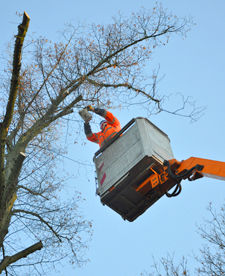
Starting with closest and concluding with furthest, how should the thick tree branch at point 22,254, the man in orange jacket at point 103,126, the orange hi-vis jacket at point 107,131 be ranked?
the thick tree branch at point 22,254
the orange hi-vis jacket at point 107,131
the man in orange jacket at point 103,126

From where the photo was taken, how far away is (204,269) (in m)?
9.03

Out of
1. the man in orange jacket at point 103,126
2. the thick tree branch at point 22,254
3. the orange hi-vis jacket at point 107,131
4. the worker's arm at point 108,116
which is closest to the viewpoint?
the thick tree branch at point 22,254

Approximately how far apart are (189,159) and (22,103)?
148 inches

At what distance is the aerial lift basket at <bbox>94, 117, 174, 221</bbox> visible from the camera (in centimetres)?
568

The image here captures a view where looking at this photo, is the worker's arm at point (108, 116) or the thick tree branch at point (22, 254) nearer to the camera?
the thick tree branch at point (22, 254)

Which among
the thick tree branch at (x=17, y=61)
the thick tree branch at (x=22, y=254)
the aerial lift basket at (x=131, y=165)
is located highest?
the thick tree branch at (x=17, y=61)

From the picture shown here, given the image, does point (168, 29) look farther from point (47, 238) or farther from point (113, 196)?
point (47, 238)

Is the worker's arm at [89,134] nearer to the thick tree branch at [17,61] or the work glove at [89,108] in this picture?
the work glove at [89,108]

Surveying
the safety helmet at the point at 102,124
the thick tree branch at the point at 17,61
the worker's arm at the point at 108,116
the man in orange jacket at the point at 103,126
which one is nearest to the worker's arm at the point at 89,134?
the man in orange jacket at the point at 103,126

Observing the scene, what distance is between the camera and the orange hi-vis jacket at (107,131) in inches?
296

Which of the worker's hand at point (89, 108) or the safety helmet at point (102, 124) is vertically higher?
the worker's hand at point (89, 108)

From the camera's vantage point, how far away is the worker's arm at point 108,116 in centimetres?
786

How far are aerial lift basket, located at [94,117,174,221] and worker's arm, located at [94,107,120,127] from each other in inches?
62.1

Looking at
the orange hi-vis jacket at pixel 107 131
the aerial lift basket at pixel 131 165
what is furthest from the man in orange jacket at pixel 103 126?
the aerial lift basket at pixel 131 165
